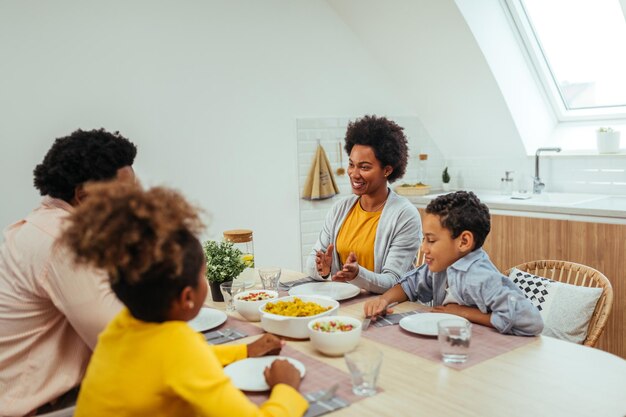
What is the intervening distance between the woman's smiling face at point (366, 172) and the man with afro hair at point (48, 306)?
49.2 inches

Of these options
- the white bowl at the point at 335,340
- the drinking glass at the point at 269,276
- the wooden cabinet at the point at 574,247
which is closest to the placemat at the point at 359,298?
the drinking glass at the point at 269,276

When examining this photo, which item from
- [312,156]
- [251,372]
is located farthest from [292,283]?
[312,156]

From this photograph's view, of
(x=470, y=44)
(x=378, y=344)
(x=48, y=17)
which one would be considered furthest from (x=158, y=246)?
(x=470, y=44)

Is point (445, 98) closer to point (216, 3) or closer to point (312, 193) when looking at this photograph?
point (312, 193)

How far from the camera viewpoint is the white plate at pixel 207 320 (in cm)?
187

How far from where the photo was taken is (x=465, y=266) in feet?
6.20

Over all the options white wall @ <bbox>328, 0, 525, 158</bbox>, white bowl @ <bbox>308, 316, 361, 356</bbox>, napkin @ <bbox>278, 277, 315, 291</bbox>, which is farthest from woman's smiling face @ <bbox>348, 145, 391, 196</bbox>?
white wall @ <bbox>328, 0, 525, 158</bbox>

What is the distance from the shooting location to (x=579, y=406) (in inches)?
50.7

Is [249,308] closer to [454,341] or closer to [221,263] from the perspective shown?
[221,263]

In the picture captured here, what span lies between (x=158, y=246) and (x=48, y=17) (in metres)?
2.63

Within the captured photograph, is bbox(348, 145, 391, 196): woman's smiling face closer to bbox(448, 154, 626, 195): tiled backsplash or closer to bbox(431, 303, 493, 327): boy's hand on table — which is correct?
bbox(431, 303, 493, 327): boy's hand on table

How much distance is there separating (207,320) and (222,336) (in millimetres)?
151

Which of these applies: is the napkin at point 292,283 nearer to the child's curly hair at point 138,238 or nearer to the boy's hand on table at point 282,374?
the boy's hand on table at point 282,374

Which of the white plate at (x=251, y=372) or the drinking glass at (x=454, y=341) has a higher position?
the drinking glass at (x=454, y=341)
